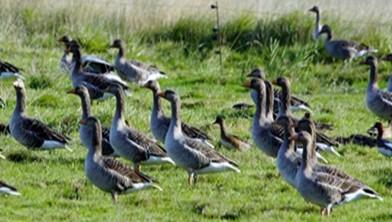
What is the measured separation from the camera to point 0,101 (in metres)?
18.5

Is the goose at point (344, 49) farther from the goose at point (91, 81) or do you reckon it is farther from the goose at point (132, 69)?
the goose at point (91, 81)

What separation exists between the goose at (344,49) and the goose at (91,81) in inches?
200

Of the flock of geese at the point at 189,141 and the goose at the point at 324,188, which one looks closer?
the goose at the point at 324,188

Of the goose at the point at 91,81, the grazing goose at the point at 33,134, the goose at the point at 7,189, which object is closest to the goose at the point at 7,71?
the goose at the point at 91,81

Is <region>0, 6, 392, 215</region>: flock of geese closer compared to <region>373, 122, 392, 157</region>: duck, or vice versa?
<region>0, 6, 392, 215</region>: flock of geese

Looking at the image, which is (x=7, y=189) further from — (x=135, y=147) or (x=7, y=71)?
A: (x=7, y=71)

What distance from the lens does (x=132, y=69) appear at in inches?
867

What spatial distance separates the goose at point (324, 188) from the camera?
41.5ft

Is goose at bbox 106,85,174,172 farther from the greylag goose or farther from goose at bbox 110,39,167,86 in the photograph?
goose at bbox 110,39,167,86

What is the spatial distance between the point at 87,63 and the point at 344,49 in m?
5.14

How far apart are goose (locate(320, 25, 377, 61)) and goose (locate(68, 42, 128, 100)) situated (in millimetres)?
5091

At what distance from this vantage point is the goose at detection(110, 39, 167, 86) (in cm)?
2184

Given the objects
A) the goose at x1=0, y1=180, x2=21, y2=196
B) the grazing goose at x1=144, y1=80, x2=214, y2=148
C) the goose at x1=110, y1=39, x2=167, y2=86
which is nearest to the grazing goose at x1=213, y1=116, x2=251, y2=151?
the grazing goose at x1=144, y1=80, x2=214, y2=148

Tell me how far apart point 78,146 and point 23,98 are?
0.95 m
